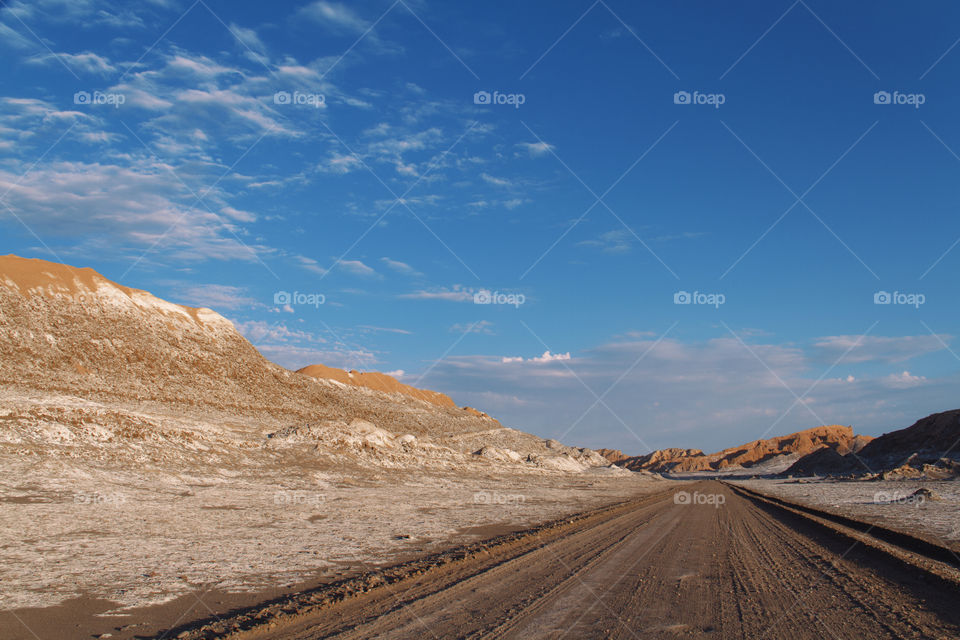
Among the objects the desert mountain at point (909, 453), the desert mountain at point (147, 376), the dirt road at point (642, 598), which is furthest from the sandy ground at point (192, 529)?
the desert mountain at point (909, 453)

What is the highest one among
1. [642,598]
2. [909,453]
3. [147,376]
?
[147,376]

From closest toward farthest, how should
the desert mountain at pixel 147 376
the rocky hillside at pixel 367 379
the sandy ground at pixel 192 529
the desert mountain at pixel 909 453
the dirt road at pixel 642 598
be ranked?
the dirt road at pixel 642 598
the sandy ground at pixel 192 529
the desert mountain at pixel 147 376
the desert mountain at pixel 909 453
the rocky hillside at pixel 367 379

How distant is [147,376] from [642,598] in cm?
5158

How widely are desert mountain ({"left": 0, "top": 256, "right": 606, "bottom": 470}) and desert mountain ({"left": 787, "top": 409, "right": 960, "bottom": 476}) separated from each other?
183 ft

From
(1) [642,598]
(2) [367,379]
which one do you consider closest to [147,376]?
(1) [642,598]

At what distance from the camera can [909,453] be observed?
3563 inches

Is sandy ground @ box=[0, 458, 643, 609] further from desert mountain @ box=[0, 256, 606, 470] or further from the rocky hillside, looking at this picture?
the rocky hillside

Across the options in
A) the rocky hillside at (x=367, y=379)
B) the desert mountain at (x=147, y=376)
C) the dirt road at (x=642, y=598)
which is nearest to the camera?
the dirt road at (x=642, y=598)

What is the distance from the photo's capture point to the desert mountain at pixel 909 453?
75.3 m

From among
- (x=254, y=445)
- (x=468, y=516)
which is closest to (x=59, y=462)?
(x=254, y=445)

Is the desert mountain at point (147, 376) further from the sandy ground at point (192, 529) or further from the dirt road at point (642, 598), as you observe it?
the dirt road at point (642, 598)

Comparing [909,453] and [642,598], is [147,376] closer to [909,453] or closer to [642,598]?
[642,598]

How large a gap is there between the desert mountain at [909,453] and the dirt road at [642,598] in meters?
66.2

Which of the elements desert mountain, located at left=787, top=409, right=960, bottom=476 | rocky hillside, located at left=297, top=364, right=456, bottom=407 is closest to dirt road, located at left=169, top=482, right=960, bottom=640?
desert mountain, located at left=787, top=409, right=960, bottom=476
